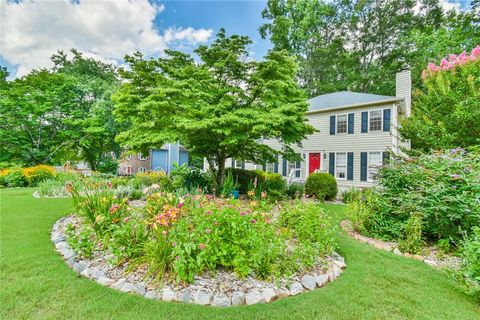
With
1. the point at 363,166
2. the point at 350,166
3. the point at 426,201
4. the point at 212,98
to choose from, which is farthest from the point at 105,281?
the point at 350,166

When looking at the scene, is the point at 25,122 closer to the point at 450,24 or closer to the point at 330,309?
the point at 330,309

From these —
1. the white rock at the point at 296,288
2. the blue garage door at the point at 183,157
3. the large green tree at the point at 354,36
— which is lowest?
the white rock at the point at 296,288

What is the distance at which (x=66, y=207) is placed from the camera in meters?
6.03

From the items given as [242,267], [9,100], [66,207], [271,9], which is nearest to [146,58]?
[66,207]

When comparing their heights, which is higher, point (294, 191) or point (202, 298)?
point (294, 191)

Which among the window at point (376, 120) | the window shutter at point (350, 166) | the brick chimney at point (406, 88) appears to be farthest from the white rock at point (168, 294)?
the brick chimney at point (406, 88)

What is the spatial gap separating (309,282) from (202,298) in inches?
51.8

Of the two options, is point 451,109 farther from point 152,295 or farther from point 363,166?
point 152,295

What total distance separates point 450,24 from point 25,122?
3044 cm

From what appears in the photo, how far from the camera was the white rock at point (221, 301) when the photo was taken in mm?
2465

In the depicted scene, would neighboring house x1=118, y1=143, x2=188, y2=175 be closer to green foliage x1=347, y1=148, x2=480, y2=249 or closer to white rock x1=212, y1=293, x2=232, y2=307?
green foliage x1=347, y1=148, x2=480, y2=249

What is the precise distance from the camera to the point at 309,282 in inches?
115

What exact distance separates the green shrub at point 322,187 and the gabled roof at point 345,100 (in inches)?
209

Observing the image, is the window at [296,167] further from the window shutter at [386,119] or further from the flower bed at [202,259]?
the flower bed at [202,259]
